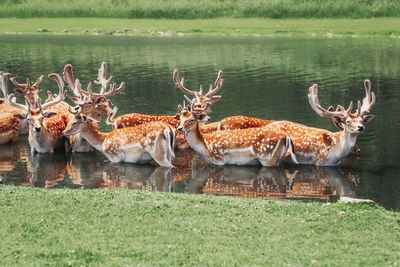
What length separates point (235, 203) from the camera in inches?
355

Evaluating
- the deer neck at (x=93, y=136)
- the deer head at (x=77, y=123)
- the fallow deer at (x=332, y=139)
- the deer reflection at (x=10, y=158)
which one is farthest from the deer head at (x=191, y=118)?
the deer reflection at (x=10, y=158)

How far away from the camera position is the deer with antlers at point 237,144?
12.3 m

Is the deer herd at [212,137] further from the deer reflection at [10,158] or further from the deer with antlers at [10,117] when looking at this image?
the deer with antlers at [10,117]

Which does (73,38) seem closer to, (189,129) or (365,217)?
(189,129)

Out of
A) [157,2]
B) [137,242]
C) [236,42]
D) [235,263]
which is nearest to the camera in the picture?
[235,263]

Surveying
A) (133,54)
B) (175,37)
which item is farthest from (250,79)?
(175,37)

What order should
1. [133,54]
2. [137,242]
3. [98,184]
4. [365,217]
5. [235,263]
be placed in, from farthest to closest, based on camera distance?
[133,54]
[98,184]
[365,217]
[137,242]
[235,263]

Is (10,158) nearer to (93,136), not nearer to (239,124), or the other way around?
(93,136)

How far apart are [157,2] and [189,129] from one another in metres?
51.1

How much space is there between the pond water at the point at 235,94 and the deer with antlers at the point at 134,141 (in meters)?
0.21

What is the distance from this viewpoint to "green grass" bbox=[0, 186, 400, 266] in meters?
6.93

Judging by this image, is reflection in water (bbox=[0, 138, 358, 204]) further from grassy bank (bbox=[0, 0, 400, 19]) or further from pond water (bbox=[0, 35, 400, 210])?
grassy bank (bbox=[0, 0, 400, 19])

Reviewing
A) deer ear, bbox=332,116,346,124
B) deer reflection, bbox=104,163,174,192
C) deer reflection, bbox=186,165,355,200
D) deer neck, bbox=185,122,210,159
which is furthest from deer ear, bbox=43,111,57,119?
deer ear, bbox=332,116,346,124

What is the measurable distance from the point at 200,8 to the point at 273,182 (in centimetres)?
4878
